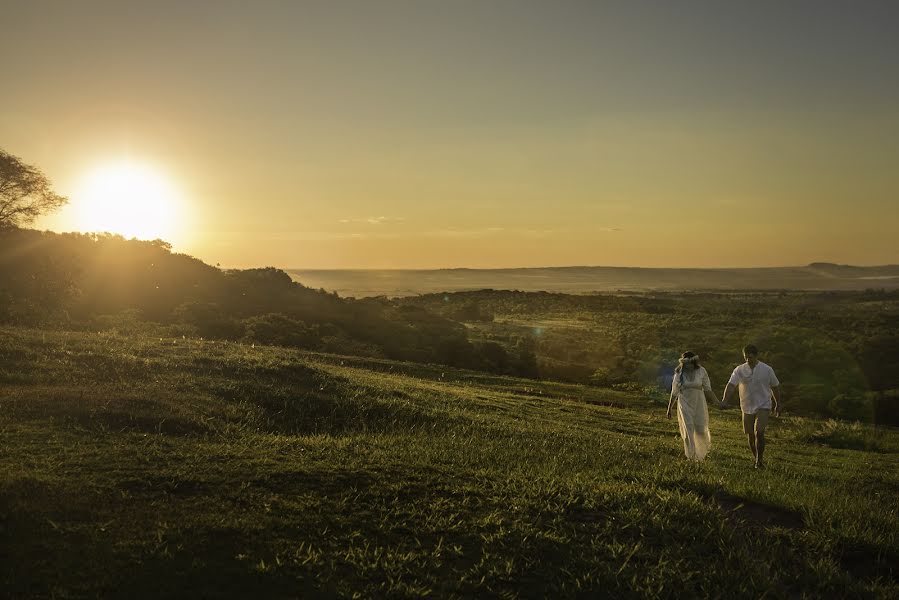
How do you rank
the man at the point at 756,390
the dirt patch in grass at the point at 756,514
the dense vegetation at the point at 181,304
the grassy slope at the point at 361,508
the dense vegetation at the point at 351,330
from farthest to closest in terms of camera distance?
the dense vegetation at the point at 181,304 → the dense vegetation at the point at 351,330 → the man at the point at 756,390 → the dirt patch in grass at the point at 756,514 → the grassy slope at the point at 361,508

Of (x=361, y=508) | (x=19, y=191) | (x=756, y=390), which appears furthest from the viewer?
(x=19, y=191)

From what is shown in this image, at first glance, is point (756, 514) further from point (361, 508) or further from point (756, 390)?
point (361, 508)

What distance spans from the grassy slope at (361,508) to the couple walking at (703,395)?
2.75 ft

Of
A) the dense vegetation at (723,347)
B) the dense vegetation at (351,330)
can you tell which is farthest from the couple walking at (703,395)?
the dense vegetation at (723,347)

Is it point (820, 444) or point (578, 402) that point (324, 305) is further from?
point (820, 444)

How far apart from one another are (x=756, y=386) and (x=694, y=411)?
4.60 feet

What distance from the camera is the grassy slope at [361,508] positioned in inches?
241

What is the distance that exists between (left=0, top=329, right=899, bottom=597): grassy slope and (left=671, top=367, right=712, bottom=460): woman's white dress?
0.77m

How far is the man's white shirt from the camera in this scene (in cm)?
1329

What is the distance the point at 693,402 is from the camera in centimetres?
1336

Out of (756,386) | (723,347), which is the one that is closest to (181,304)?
(756,386)

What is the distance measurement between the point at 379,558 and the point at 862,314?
111 metres

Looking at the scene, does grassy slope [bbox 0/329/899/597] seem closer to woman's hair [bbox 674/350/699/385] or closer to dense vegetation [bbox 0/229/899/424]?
woman's hair [bbox 674/350/699/385]

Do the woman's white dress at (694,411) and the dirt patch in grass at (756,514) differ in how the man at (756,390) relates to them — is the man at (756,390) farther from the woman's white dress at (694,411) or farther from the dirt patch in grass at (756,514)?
the dirt patch in grass at (756,514)
